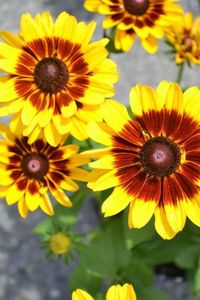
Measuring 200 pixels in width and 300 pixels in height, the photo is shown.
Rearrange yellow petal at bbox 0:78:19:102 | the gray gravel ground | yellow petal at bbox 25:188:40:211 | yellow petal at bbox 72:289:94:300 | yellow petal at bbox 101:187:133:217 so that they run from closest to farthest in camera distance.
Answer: yellow petal at bbox 72:289:94:300, yellow petal at bbox 101:187:133:217, yellow petal at bbox 0:78:19:102, yellow petal at bbox 25:188:40:211, the gray gravel ground

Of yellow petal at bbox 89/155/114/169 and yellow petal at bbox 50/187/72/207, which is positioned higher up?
yellow petal at bbox 50/187/72/207

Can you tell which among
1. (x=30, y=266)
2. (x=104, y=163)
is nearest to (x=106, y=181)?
(x=104, y=163)

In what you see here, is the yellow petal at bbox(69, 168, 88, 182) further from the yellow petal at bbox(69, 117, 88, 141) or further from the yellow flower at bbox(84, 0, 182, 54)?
the yellow flower at bbox(84, 0, 182, 54)

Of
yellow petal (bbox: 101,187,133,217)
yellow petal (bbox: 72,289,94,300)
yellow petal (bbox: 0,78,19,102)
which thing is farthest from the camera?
yellow petal (bbox: 0,78,19,102)

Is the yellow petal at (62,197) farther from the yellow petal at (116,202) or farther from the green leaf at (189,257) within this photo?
the green leaf at (189,257)

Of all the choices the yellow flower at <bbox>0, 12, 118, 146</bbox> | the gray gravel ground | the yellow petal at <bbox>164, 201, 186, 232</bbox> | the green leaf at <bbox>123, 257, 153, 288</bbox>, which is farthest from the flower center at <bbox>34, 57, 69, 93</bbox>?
the gray gravel ground

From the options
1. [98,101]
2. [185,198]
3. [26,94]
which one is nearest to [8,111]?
[26,94]

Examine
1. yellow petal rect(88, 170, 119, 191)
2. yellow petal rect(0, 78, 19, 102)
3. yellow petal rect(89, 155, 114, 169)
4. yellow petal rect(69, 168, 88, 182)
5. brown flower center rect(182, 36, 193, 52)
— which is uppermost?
brown flower center rect(182, 36, 193, 52)
